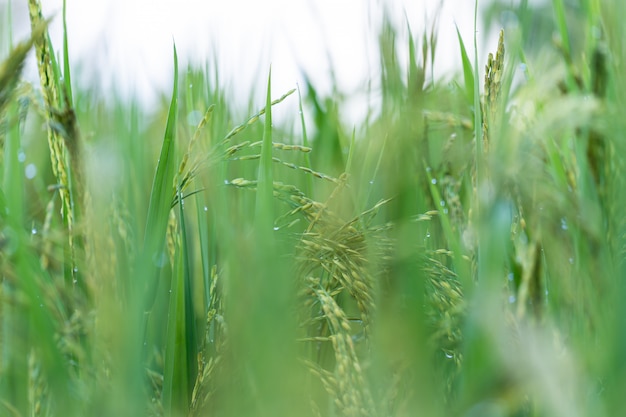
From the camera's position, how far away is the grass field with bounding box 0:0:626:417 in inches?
18.7

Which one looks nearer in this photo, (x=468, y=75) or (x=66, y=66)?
(x=66, y=66)

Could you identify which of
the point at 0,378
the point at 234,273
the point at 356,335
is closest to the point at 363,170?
the point at 356,335

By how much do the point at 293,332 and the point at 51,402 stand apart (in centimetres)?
21

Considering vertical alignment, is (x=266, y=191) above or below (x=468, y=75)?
below

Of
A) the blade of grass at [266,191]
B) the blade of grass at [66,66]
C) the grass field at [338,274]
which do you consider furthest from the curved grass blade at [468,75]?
the blade of grass at [66,66]

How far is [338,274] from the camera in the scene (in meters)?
0.71

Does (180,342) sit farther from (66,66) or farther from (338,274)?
(66,66)

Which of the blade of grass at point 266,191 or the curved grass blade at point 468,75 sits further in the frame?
the curved grass blade at point 468,75

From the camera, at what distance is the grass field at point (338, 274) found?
0.48 meters

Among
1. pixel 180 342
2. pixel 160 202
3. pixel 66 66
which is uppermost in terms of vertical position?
pixel 66 66

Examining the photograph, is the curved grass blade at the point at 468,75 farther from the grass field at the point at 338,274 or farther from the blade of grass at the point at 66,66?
the blade of grass at the point at 66,66

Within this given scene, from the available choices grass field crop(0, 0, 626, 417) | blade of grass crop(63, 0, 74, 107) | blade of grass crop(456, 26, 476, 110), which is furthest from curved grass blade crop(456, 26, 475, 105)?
blade of grass crop(63, 0, 74, 107)

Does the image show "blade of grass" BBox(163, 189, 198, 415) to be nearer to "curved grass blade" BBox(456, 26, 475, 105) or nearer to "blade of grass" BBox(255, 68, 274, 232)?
"blade of grass" BBox(255, 68, 274, 232)

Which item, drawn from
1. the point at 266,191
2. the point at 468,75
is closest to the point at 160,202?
the point at 266,191
